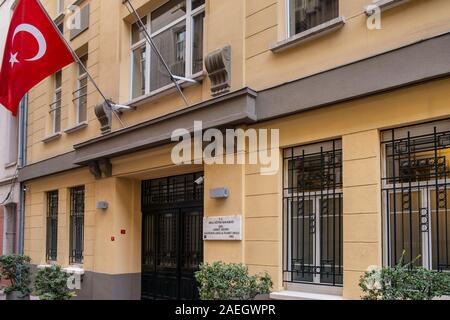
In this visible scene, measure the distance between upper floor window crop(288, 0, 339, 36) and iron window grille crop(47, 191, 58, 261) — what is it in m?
8.71

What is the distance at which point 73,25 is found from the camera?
13438 millimetres

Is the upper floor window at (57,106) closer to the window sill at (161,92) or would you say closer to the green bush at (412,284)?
the window sill at (161,92)

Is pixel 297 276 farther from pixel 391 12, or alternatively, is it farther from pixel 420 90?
pixel 391 12

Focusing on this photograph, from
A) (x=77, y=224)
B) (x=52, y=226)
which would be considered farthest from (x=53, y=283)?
(x=52, y=226)

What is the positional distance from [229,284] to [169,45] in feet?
17.3

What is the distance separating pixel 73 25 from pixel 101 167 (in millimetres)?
4158

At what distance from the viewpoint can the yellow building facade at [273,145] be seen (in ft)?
20.5

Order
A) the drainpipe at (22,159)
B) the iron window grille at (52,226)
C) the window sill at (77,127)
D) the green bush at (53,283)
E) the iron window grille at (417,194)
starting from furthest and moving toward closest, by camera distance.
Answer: the drainpipe at (22,159), the iron window grille at (52,226), the window sill at (77,127), the green bush at (53,283), the iron window grille at (417,194)

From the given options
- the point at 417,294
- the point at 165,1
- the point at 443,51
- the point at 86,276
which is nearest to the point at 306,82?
the point at 443,51

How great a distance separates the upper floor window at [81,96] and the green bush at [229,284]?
7.01m

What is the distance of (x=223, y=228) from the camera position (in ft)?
27.1

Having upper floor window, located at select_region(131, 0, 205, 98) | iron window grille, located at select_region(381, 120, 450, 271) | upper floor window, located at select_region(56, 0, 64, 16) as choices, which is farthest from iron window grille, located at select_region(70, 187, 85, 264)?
iron window grille, located at select_region(381, 120, 450, 271)

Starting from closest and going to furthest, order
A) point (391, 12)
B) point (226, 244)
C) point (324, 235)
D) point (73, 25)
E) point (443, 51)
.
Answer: point (443, 51) → point (391, 12) → point (324, 235) → point (226, 244) → point (73, 25)

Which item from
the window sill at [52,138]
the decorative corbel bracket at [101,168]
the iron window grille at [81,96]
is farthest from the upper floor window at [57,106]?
the decorative corbel bracket at [101,168]
